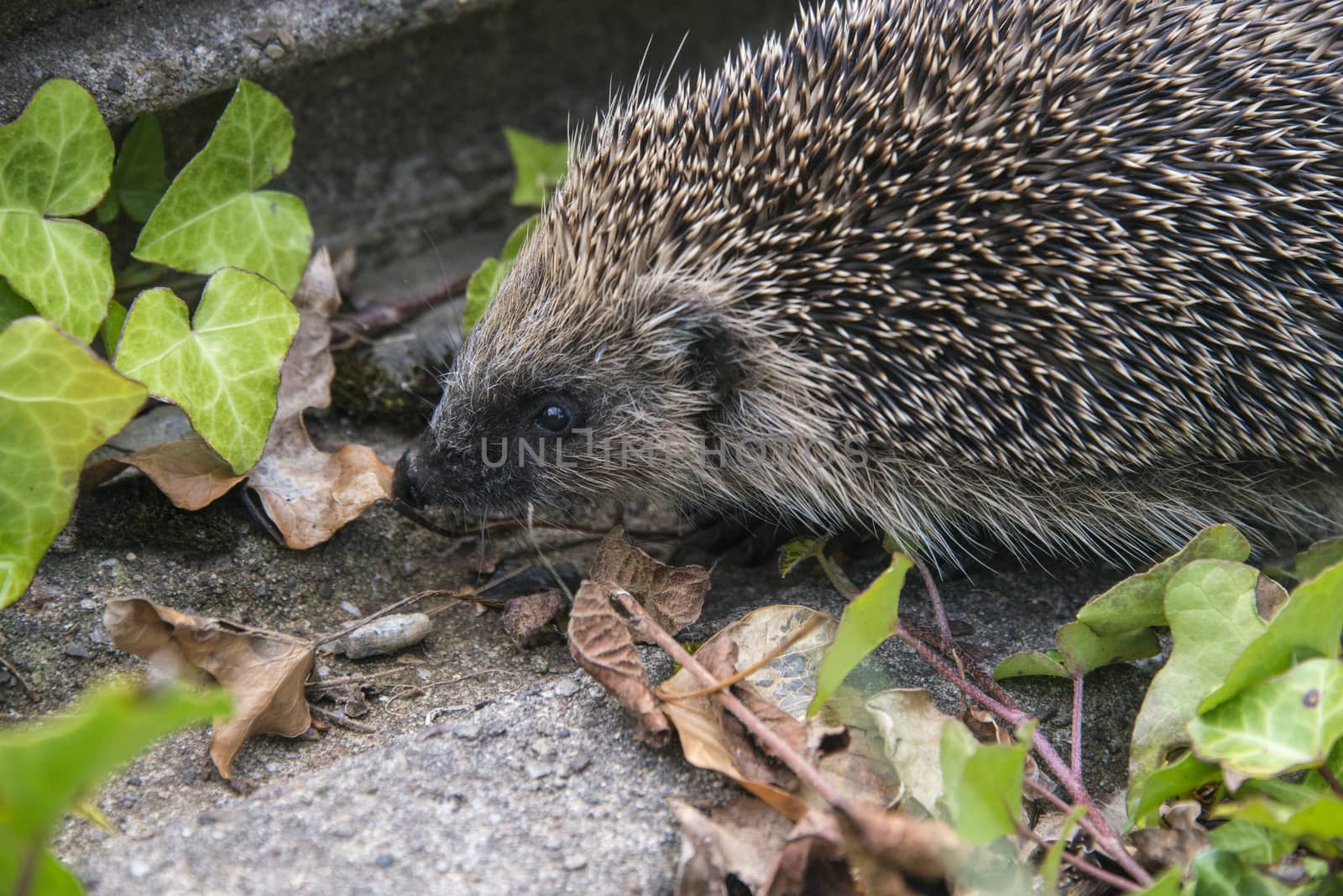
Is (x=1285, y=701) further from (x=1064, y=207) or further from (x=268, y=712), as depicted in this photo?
(x=268, y=712)

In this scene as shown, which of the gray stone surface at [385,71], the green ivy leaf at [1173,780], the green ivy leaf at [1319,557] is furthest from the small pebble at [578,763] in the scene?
the gray stone surface at [385,71]

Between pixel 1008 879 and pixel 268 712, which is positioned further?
pixel 268 712

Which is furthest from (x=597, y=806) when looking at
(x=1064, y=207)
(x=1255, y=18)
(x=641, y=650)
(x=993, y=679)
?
(x=1255, y=18)

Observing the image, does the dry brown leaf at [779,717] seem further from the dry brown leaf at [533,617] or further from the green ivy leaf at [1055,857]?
the dry brown leaf at [533,617]

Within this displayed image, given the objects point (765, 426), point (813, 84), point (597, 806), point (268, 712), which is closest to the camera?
point (597, 806)

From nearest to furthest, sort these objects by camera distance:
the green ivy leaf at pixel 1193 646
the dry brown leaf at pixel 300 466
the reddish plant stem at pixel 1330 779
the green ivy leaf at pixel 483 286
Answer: the reddish plant stem at pixel 1330 779
the green ivy leaf at pixel 1193 646
the dry brown leaf at pixel 300 466
the green ivy leaf at pixel 483 286

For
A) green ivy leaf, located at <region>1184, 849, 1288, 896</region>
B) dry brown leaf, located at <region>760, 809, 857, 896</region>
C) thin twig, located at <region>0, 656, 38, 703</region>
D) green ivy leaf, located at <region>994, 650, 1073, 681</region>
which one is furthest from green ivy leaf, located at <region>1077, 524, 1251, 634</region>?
thin twig, located at <region>0, 656, 38, 703</region>

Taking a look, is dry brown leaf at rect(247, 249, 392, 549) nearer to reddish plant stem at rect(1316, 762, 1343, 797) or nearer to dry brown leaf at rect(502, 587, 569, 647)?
dry brown leaf at rect(502, 587, 569, 647)
